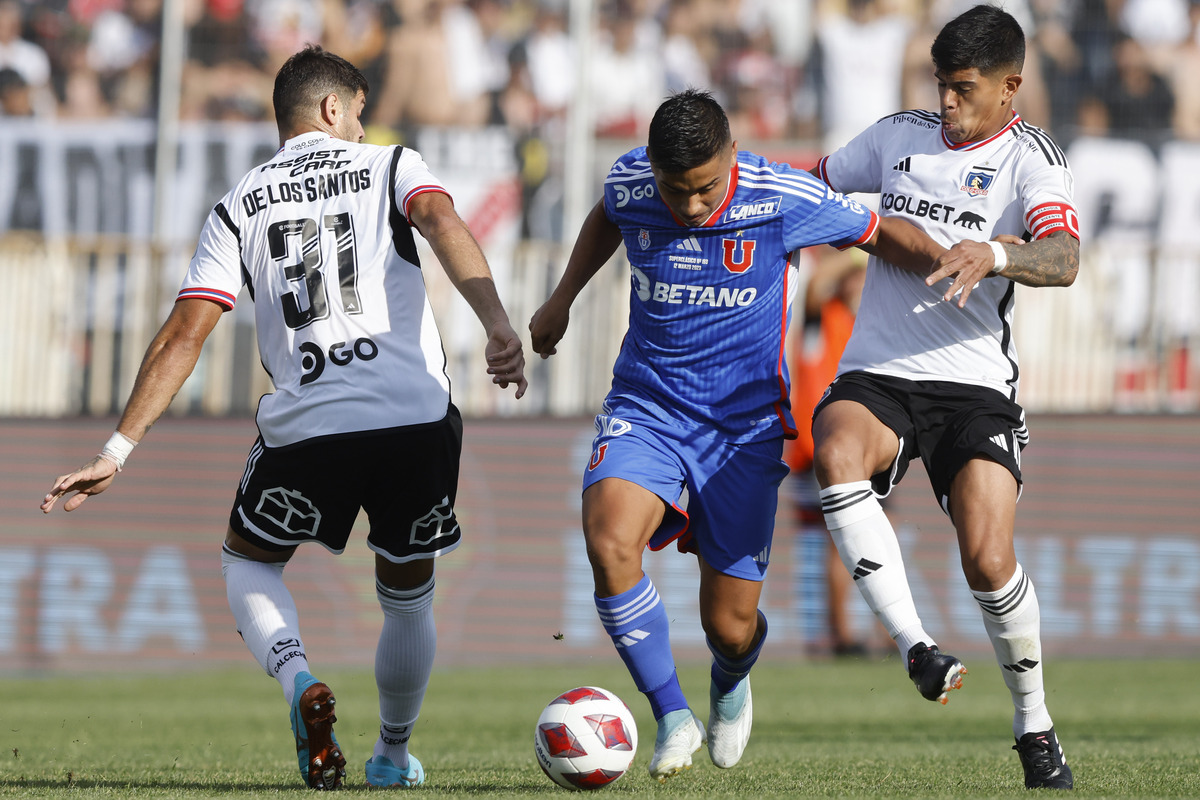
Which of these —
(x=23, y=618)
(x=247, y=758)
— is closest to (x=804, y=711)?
(x=247, y=758)

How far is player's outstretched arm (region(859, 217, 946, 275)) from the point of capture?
508 cm

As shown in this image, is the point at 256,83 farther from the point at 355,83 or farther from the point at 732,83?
the point at 355,83

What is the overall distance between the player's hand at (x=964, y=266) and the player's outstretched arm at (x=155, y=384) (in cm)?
247

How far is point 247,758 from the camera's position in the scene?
6.34m

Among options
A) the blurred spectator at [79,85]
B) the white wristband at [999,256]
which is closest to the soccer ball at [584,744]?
the white wristband at [999,256]

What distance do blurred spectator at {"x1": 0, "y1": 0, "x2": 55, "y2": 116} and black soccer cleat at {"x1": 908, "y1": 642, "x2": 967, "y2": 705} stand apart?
10.8m

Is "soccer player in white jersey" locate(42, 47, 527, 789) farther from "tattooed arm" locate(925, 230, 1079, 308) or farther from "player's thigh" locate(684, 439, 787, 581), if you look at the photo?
"tattooed arm" locate(925, 230, 1079, 308)

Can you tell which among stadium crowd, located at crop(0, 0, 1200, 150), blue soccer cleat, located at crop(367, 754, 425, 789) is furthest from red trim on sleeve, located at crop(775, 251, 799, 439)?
stadium crowd, located at crop(0, 0, 1200, 150)

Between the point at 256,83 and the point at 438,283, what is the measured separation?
120 inches

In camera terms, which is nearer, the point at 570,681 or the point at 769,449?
the point at 769,449

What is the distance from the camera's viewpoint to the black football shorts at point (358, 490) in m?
4.95

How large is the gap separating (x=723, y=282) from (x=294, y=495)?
1696 millimetres

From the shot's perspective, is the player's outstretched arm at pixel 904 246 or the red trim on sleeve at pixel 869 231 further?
the red trim on sleeve at pixel 869 231

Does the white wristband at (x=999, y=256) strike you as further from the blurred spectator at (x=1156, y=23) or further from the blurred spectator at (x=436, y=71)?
the blurred spectator at (x=1156, y=23)
